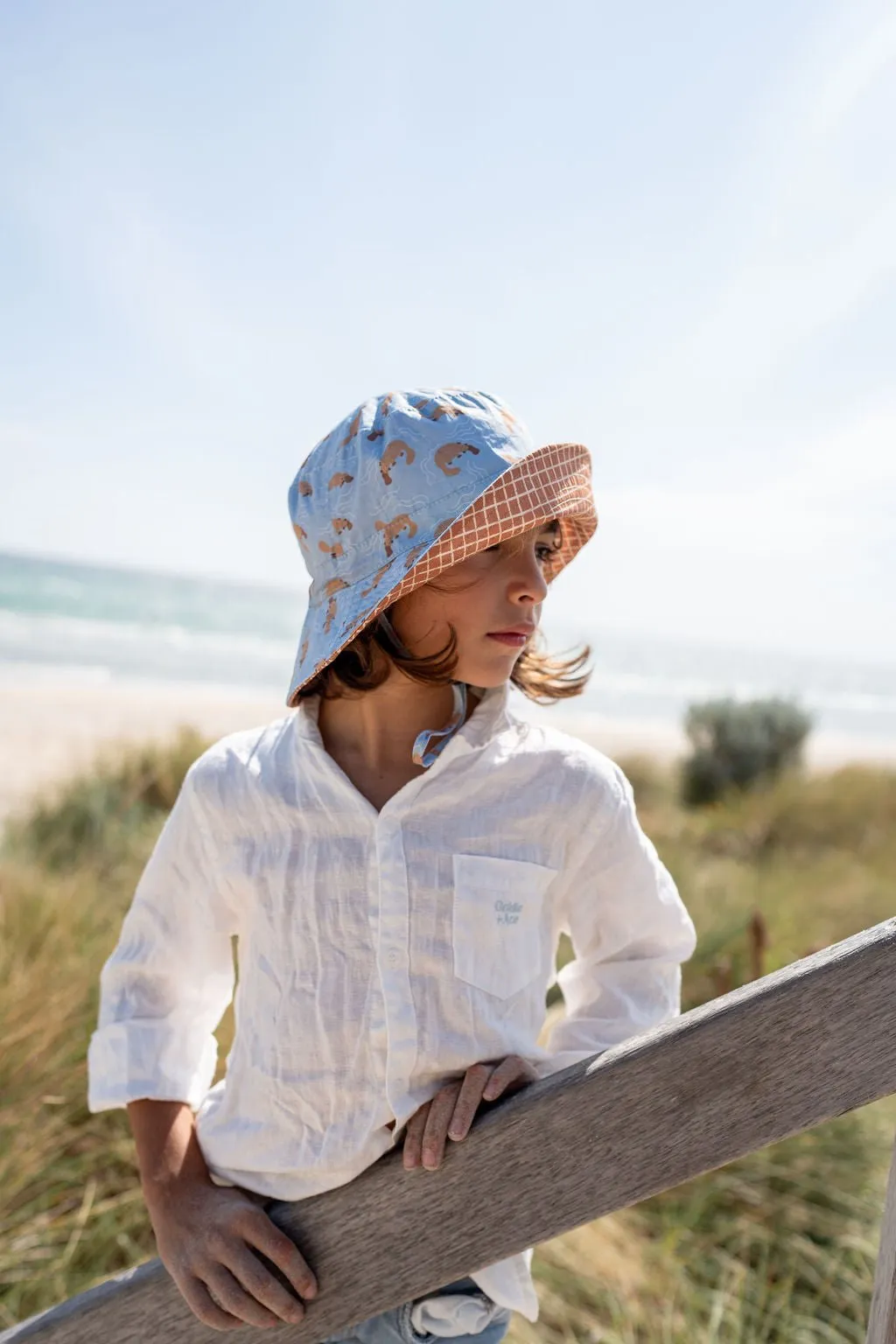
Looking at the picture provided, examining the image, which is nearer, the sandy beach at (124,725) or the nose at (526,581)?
the nose at (526,581)

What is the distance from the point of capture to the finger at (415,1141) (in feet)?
3.28

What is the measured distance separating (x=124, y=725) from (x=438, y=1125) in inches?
542

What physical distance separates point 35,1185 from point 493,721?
1.85 meters

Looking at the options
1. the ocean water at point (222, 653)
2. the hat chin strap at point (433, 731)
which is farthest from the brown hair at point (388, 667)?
the ocean water at point (222, 653)

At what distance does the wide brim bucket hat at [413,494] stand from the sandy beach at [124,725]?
5829mm

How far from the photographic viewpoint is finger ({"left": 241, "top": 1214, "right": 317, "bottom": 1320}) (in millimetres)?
1023

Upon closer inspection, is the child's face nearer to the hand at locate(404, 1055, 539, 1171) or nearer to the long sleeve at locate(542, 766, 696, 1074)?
the long sleeve at locate(542, 766, 696, 1074)

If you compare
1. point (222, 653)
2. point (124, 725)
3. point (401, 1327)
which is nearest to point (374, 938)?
point (401, 1327)

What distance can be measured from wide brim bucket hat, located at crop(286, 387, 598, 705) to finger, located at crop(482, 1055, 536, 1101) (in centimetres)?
51

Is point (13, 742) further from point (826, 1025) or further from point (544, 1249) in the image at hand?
point (826, 1025)

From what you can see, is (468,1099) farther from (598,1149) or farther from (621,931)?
(621,931)

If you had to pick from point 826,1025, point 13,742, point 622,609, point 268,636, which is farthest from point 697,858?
point 622,609

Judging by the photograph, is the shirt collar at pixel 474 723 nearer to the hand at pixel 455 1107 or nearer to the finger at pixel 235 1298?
the hand at pixel 455 1107

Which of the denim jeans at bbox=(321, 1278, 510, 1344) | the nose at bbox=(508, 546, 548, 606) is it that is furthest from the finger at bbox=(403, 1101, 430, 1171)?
the nose at bbox=(508, 546, 548, 606)
